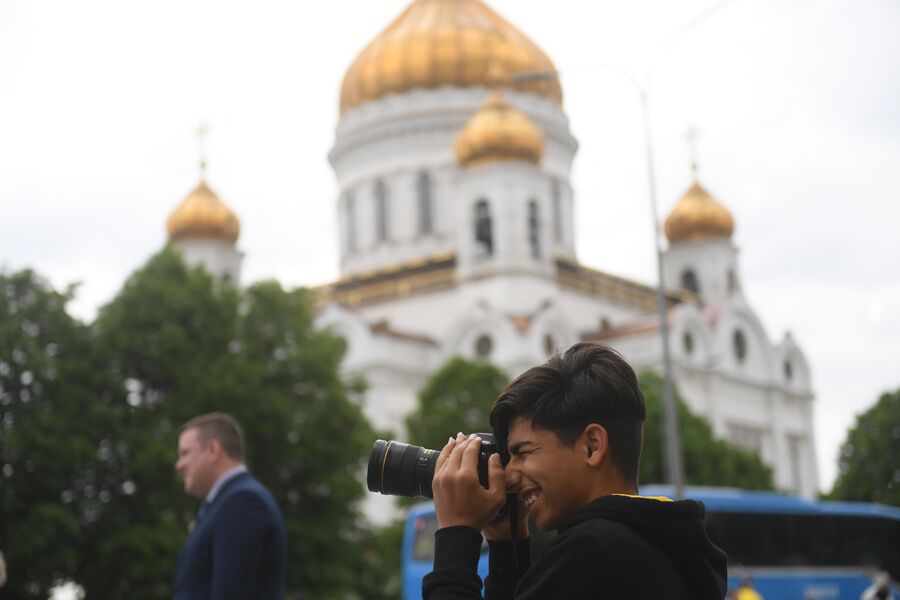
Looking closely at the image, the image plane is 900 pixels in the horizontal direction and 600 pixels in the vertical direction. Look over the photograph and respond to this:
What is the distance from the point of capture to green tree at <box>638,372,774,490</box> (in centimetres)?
4100

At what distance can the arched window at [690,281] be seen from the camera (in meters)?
60.9

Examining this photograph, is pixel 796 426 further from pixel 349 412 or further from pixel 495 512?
pixel 495 512

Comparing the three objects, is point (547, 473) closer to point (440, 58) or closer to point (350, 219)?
point (440, 58)

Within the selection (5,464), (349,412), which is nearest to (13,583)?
(5,464)

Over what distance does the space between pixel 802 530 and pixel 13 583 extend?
13996 mm

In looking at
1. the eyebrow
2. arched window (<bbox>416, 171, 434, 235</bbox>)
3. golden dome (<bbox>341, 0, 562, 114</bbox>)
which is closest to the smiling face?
the eyebrow

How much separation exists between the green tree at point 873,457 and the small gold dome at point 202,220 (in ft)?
78.4

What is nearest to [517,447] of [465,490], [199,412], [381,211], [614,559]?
[465,490]

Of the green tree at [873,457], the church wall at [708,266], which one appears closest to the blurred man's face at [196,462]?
the green tree at [873,457]

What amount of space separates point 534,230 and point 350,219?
10.1 metres

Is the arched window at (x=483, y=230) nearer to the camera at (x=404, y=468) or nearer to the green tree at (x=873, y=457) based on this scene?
the green tree at (x=873, y=457)

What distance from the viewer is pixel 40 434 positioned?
26.5m

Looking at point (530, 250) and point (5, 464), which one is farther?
point (530, 250)

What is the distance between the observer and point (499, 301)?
48.6 metres
